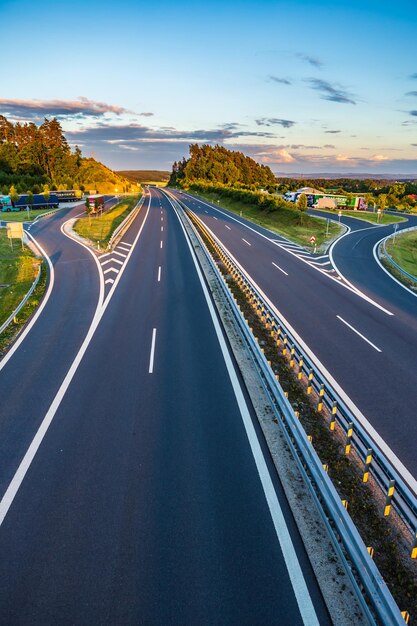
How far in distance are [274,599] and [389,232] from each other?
55072mm

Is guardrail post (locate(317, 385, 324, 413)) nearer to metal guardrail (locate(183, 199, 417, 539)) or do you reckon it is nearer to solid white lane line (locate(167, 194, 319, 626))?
metal guardrail (locate(183, 199, 417, 539))

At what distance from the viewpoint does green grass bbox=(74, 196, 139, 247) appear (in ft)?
136

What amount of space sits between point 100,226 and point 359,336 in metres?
39.8

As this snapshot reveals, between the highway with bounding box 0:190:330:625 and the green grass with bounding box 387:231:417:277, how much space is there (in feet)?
90.6

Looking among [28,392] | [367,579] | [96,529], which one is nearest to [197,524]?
[96,529]

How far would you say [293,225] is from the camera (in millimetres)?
54781

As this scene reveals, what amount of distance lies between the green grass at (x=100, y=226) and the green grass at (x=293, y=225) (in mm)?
19757

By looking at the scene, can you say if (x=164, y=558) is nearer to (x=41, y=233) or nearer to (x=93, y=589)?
(x=93, y=589)

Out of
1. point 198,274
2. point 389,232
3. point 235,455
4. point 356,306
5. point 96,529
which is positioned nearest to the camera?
point 96,529

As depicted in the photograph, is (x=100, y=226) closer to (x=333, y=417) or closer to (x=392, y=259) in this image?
(x=392, y=259)

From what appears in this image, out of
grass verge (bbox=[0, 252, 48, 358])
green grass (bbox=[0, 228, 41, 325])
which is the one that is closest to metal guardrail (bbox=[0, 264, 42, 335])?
grass verge (bbox=[0, 252, 48, 358])

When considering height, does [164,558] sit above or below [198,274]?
below

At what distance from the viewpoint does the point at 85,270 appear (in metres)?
28.2

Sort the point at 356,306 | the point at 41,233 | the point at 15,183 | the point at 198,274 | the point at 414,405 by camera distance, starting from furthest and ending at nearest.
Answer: the point at 15,183, the point at 41,233, the point at 198,274, the point at 356,306, the point at 414,405
